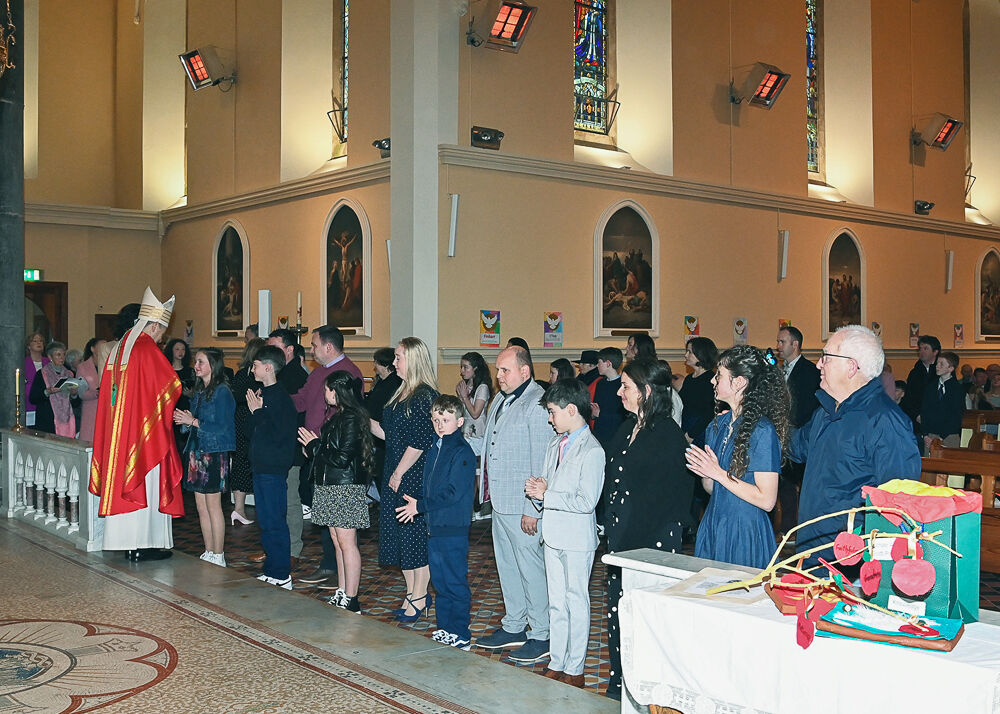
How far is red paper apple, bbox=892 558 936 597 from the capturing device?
2385 mm

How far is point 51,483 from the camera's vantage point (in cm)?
780

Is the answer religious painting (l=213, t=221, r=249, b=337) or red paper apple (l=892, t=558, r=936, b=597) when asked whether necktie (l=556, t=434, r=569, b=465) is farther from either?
religious painting (l=213, t=221, r=249, b=337)

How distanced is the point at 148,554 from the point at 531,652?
310 cm

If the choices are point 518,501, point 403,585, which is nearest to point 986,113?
point 403,585

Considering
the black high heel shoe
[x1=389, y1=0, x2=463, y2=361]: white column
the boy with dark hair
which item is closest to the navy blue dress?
the black high heel shoe

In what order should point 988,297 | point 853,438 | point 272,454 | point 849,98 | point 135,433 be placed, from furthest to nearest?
point 988,297 → point 849,98 → point 135,433 → point 272,454 → point 853,438

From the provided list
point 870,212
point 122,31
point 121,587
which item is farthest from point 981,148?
point 121,587

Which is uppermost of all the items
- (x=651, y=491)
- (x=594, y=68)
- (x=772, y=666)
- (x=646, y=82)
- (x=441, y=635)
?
(x=594, y=68)

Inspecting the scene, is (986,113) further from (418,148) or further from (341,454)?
(341,454)

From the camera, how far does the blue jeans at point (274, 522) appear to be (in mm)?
6672

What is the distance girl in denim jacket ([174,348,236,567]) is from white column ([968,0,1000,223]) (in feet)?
51.0

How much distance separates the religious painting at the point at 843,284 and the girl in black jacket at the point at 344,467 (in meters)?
10.4

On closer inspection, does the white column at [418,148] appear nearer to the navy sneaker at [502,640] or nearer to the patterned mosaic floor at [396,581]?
the patterned mosaic floor at [396,581]

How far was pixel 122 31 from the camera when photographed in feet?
54.0
